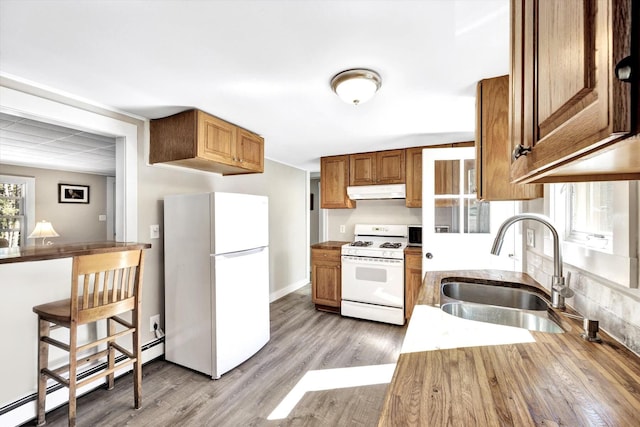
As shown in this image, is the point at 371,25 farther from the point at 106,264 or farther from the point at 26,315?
the point at 26,315

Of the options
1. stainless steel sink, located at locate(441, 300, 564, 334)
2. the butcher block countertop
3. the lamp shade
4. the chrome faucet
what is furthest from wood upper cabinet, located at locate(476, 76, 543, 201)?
the lamp shade

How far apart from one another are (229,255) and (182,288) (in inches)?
19.8

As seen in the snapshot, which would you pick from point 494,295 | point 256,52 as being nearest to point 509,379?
point 494,295

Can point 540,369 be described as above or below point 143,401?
above

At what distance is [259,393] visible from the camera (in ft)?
6.74

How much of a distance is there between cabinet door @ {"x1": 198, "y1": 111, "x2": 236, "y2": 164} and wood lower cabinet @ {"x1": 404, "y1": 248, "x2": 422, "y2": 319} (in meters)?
2.14

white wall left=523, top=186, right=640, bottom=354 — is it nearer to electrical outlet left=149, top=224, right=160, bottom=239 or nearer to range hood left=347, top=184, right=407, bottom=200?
range hood left=347, top=184, right=407, bottom=200

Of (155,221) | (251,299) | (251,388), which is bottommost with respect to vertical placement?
(251,388)

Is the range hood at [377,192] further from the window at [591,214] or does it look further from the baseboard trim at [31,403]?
the baseboard trim at [31,403]

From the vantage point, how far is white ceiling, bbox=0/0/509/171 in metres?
1.16

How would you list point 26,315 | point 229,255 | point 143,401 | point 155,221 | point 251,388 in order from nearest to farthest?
point 26,315, point 143,401, point 251,388, point 229,255, point 155,221

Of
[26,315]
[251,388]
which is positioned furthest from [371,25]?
[26,315]

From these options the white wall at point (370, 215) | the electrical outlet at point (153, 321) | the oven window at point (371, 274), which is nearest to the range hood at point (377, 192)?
the white wall at point (370, 215)

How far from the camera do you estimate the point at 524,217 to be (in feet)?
4.26
